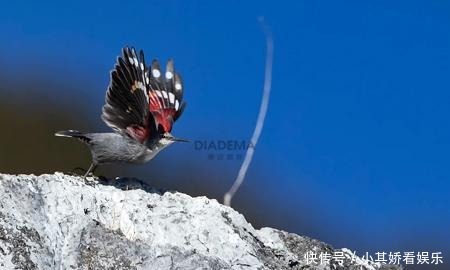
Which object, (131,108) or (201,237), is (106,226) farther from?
(131,108)

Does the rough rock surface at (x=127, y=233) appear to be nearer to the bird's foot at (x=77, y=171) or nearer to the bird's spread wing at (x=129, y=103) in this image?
the bird's foot at (x=77, y=171)

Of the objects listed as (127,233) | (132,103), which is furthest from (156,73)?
(127,233)

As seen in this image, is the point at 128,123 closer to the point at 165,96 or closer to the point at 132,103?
the point at 132,103

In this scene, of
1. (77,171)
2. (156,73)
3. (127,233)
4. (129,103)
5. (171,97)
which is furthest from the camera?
(156,73)

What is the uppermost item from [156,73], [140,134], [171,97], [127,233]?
[156,73]

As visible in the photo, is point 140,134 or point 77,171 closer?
point 77,171

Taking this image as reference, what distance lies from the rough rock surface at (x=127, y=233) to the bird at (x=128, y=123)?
1052 mm

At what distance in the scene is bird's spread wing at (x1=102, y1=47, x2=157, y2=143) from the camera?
30.7 ft

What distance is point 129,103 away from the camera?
9.35 metres

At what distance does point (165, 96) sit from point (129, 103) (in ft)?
1.86

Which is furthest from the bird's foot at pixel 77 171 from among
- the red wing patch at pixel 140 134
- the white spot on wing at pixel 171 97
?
the white spot on wing at pixel 171 97

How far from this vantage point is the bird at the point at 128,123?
9.27m

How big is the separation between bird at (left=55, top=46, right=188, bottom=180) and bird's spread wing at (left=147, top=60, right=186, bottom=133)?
4cm

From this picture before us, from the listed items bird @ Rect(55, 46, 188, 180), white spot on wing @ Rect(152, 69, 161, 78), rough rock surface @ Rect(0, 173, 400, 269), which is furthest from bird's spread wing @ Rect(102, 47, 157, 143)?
rough rock surface @ Rect(0, 173, 400, 269)
